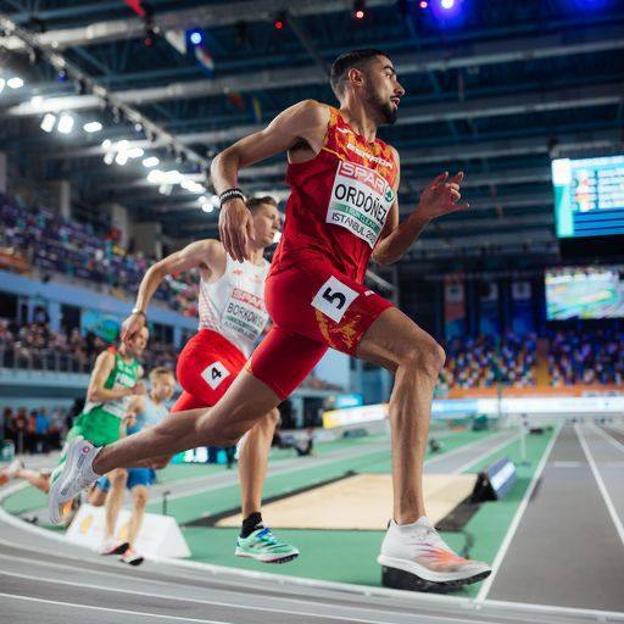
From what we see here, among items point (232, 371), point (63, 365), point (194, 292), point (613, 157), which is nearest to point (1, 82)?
point (63, 365)

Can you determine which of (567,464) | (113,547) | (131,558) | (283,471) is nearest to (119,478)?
(113,547)

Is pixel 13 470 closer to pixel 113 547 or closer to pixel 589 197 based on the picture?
pixel 113 547

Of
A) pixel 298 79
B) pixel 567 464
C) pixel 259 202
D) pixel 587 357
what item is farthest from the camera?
pixel 587 357

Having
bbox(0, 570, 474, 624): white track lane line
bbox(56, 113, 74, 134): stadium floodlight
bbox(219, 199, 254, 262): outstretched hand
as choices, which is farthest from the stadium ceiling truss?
bbox(219, 199, 254, 262): outstretched hand

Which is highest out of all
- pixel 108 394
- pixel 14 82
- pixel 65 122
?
pixel 65 122

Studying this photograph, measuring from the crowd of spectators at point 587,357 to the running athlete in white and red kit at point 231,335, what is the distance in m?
42.4

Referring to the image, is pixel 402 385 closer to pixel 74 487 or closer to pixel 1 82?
pixel 74 487

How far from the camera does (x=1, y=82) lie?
16391 mm

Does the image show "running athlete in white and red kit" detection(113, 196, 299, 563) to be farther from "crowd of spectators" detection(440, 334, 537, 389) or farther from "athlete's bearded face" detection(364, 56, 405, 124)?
"crowd of spectators" detection(440, 334, 537, 389)

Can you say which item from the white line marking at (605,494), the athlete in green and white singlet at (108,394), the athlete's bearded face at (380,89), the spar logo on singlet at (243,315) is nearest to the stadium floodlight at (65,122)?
the athlete in green and white singlet at (108,394)

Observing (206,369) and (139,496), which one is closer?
(206,369)

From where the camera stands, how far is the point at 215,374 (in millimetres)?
4215

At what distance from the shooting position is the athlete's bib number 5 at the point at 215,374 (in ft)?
13.7

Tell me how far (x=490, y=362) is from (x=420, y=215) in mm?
45117
